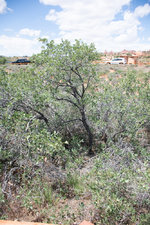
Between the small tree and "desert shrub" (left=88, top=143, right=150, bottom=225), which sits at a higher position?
the small tree

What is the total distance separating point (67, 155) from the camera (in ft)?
14.9

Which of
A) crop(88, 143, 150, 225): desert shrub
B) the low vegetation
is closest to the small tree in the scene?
the low vegetation

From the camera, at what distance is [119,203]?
291 cm

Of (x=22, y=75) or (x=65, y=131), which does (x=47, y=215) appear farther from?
(x=22, y=75)

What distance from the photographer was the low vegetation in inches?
124

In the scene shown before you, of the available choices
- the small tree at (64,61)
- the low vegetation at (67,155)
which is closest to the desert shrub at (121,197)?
the low vegetation at (67,155)

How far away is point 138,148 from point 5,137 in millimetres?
3817

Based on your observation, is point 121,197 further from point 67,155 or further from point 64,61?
point 64,61

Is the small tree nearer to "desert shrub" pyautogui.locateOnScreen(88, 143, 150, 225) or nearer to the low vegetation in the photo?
the low vegetation

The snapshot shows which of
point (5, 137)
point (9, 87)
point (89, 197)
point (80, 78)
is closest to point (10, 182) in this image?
point (5, 137)

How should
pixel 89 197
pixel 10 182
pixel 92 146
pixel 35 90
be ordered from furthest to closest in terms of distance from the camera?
1. pixel 92 146
2. pixel 35 90
3. pixel 10 182
4. pixel 89 197

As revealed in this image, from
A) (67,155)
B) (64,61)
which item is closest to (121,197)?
(67,155)

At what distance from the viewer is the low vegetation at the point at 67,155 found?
3.15 metres

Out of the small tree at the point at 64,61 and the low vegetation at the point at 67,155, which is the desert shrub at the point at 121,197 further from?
the small tree at the point at 64,61
